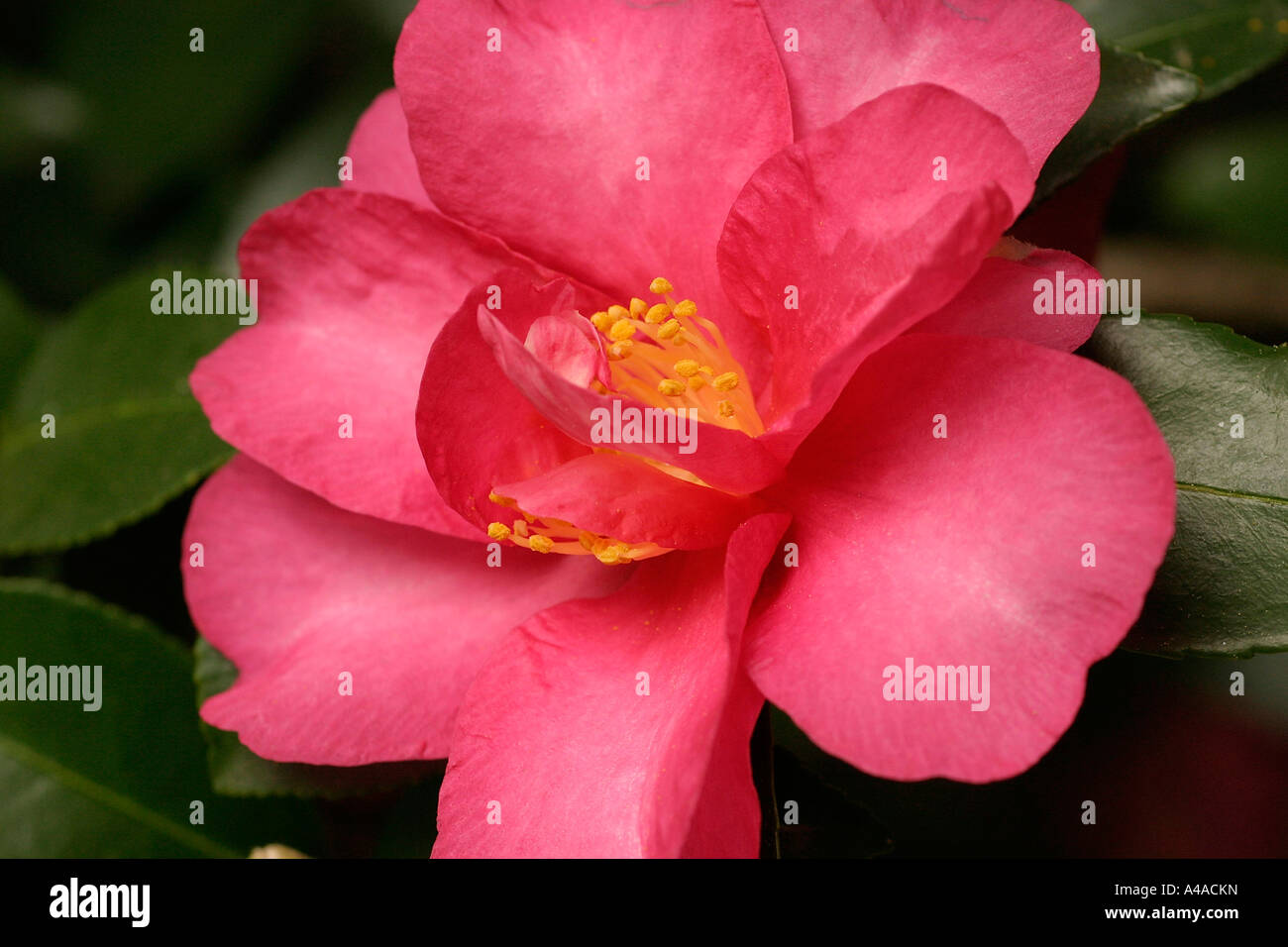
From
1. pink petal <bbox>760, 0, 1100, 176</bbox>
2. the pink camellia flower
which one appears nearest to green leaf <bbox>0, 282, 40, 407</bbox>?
the pink camellia flower

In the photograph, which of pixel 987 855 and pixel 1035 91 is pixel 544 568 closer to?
pixel 1035 91

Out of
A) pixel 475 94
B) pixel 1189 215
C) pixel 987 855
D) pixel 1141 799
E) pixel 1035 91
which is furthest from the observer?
pixel 1189 215

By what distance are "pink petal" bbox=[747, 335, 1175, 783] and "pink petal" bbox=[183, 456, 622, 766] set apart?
0.21 meters

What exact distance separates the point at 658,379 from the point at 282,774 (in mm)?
443

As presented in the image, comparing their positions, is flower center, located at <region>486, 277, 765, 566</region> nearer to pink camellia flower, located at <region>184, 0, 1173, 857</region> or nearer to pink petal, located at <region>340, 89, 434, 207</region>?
pink camellia flower, located at <region>184, 0, 1173, 857</region>

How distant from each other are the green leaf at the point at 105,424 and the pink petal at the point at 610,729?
48cm

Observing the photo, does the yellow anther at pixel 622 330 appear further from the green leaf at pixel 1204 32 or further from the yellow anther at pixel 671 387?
the green leaf at pixel 1204 32

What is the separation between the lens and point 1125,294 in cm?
84

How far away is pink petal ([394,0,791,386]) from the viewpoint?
2.44 feet

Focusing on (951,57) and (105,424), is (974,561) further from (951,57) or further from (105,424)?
(105,424)

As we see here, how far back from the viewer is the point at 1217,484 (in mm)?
733

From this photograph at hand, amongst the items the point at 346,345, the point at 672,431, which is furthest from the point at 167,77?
the point at 672,431

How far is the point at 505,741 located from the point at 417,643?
5.5 inches
